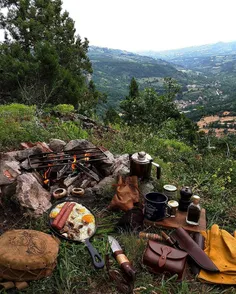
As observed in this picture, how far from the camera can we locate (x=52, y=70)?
445 inches

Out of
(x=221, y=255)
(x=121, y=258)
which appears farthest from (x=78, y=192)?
(x=221, y=255)

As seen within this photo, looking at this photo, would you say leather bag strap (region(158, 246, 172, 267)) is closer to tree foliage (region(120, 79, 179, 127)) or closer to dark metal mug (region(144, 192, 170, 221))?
dark metal mug (region(144, 192, 170, 221))

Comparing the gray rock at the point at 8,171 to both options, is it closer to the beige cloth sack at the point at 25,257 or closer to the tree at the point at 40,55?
the beige cloth sack at the point at 25,257

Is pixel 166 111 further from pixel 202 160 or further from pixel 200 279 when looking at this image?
pixel 200 279

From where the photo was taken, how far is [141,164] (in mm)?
3340

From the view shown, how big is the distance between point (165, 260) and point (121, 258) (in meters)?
0.41

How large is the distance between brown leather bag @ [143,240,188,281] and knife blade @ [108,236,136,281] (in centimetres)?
19

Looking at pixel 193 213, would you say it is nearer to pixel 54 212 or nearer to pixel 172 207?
pixel 172 207

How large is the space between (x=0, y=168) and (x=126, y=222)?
67.9 inches

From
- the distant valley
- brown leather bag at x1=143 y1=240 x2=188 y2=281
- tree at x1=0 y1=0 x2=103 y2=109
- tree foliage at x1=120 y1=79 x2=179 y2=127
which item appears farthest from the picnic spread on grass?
the distant valley

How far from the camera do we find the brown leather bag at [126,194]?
317 centimetres

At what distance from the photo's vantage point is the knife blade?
2.23 metres

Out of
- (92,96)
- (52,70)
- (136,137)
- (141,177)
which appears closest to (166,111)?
(92,96)

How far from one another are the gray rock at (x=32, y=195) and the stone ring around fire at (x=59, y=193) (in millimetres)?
78
